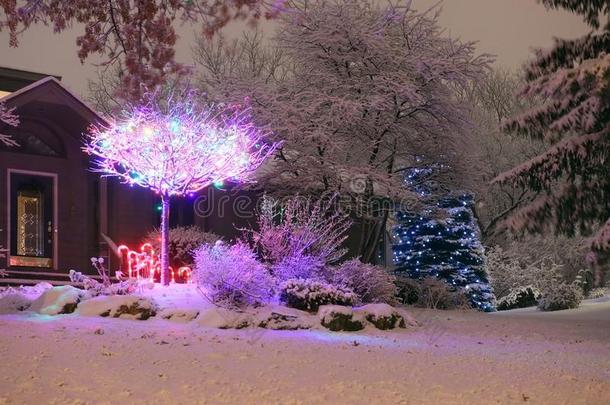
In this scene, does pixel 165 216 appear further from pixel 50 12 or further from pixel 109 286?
pixel 50 12

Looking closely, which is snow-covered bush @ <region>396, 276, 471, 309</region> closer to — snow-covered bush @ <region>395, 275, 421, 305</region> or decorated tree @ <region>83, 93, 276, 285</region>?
snow-covered bush @ <region>395, 275, 421, 305</region>

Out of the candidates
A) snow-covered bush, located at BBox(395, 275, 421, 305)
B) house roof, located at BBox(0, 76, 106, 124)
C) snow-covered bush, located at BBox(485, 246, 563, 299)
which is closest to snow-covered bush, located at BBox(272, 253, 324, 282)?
snow-covered bush, located at BBox(395, 275, 421, 305)

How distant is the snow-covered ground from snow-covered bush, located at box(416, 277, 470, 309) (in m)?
5.83

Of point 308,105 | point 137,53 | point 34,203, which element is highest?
point 308,105

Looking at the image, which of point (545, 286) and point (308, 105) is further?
point (545, 286)

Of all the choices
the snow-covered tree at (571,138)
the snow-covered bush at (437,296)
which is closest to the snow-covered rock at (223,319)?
the snow-covered tree at (571,138)

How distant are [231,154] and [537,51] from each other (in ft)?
22.9

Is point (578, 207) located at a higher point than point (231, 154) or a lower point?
lower

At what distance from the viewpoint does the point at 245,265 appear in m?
11.6

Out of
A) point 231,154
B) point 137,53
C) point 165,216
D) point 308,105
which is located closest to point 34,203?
point 165,216

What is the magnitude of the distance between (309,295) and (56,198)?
26.4 ft

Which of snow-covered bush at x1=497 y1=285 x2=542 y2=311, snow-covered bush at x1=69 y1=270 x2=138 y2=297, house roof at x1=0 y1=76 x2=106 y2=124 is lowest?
snow-covered bush at x1=497 y1=285 x2=542 y2=311

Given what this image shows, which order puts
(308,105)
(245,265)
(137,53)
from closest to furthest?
(137,53) < (245,265) < (308,105)

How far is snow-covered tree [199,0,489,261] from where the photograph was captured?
Answer: 17.4m
